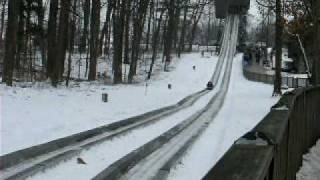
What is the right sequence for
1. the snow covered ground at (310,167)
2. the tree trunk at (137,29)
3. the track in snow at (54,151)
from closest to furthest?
the track in snow at (54,151) < the snow covered ground at (310,167) < the tree trunk at (137,29)

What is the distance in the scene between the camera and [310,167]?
12.7m

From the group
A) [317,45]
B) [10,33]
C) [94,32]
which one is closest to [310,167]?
[317,45]

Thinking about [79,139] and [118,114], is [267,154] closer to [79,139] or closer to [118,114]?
[79,139]

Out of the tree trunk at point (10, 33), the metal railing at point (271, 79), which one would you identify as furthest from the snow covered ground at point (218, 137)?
the metal railing at point (271, 79)

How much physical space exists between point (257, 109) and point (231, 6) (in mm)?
83673

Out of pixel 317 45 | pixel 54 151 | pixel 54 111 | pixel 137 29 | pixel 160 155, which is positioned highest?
pixel 137 29

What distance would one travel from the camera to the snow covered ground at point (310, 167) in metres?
11.6

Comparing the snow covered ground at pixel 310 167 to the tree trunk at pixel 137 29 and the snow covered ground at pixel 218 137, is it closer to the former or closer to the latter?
the snow covered ground at pixel 218 137

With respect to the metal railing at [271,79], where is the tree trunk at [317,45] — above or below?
above

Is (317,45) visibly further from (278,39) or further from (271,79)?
(271,79)

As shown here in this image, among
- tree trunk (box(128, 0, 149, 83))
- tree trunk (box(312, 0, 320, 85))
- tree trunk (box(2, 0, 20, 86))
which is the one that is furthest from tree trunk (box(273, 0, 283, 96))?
tree trunk (box(2, 0, 20, 86))

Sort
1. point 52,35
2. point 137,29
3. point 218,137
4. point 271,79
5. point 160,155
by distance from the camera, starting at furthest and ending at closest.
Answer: point 271,79, point 137,29, point 52,35, point 218,137, point 160,155

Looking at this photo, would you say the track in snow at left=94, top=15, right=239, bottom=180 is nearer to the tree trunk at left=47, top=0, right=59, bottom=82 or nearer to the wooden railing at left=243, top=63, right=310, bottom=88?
the tree trunk at left=47, top=0, right=59, bottom=82

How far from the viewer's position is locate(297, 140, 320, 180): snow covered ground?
38.1ft
